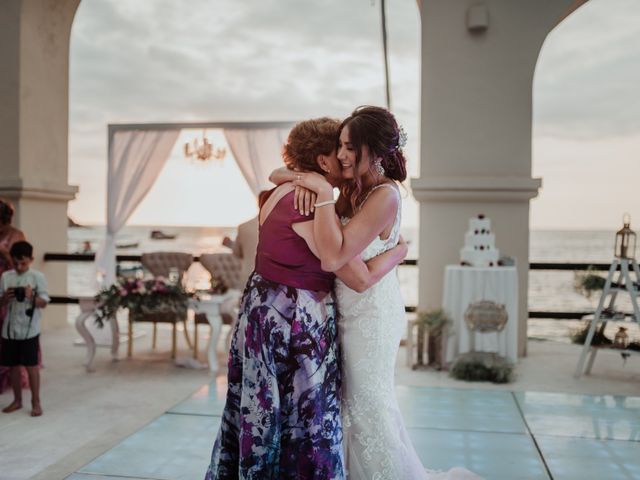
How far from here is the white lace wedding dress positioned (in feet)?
7.46

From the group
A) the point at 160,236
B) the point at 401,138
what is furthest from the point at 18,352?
the point at 160,236

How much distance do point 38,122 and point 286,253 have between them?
6.13 meters

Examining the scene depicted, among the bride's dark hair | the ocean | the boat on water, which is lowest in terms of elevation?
the ocean

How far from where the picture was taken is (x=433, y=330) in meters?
5.55

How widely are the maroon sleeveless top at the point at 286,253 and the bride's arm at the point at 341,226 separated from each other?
0.31 feet

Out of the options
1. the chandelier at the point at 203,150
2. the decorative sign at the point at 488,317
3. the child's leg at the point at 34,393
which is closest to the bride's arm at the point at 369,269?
the child's leg at the point at 34,393

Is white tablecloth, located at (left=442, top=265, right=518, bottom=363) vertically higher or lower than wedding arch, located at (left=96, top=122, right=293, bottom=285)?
lower

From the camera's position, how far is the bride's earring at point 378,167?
2176 millimetres

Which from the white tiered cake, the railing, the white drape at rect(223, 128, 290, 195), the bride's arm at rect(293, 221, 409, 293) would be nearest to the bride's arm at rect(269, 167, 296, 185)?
the bride's arm at rect(293, 221, 409, 293)

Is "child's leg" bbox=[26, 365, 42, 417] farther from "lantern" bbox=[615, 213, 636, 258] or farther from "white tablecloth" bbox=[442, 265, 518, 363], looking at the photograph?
"lantern" bbox=[615, 213, 636, 258]

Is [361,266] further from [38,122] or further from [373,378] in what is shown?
[38,122]

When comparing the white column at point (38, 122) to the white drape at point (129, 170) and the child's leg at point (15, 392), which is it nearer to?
the white drape at point (129, 170)

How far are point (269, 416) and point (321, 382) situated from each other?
0.20 metres

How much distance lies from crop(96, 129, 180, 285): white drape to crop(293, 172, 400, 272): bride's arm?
5.75 m
